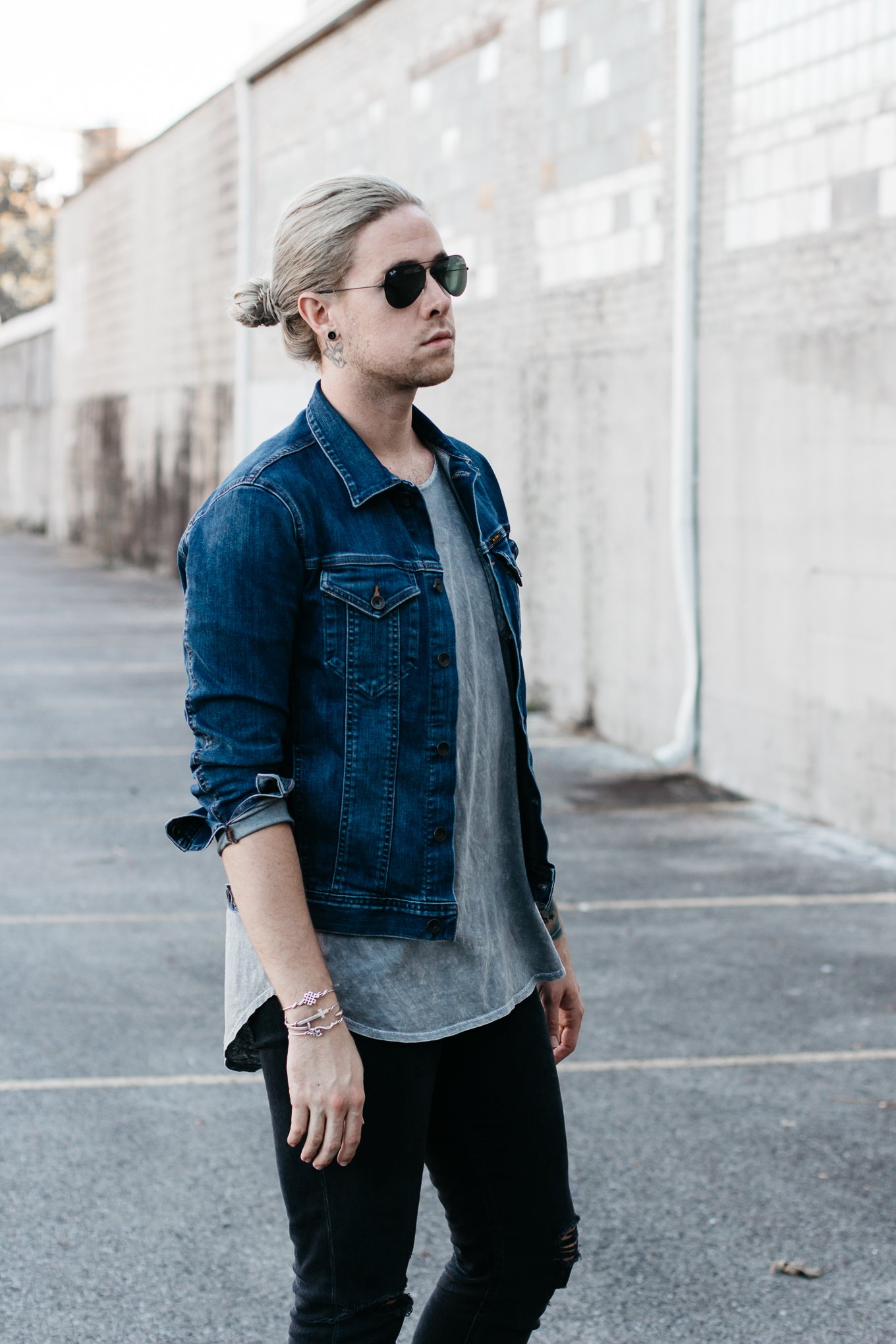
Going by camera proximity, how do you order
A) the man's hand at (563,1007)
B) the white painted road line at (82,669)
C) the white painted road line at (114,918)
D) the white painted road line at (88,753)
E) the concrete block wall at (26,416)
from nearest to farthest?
the man's hand at (563,1007) → the white painted road line at (114,918) → the white painted road line at (88,753) → the white painted road line at (82,669) → the concrete block wall at (26,416)

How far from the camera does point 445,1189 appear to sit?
2.47 metres

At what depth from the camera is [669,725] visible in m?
10.6

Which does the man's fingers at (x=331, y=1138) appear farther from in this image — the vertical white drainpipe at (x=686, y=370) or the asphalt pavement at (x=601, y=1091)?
the vertical white drainpipe at (x=686, y=370)

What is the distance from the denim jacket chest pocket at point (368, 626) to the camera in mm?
2219

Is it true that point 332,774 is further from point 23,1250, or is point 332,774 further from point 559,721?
point 559,721

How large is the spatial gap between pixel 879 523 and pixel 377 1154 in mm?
6452

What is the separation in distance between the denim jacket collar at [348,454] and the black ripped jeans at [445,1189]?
2.36 ft

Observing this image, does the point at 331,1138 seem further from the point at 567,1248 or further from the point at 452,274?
the point at 452,274

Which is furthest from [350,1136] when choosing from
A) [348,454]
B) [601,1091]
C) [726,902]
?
[726,902]

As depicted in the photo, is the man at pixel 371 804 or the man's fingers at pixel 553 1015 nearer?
the man at pixel 371 804

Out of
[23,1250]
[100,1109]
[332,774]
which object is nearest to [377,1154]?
[332,774]

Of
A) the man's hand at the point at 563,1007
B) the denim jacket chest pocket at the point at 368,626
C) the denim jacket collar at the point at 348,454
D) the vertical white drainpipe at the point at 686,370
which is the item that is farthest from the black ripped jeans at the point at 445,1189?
the vertical white drainpipe at the point at 686,370

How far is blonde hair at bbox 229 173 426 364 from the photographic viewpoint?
2305 mm

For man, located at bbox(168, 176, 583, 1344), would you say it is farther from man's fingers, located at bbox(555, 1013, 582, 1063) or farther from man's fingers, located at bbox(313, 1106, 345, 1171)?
man's fingers, located at bbox(555, 1013, 582, 1063)
